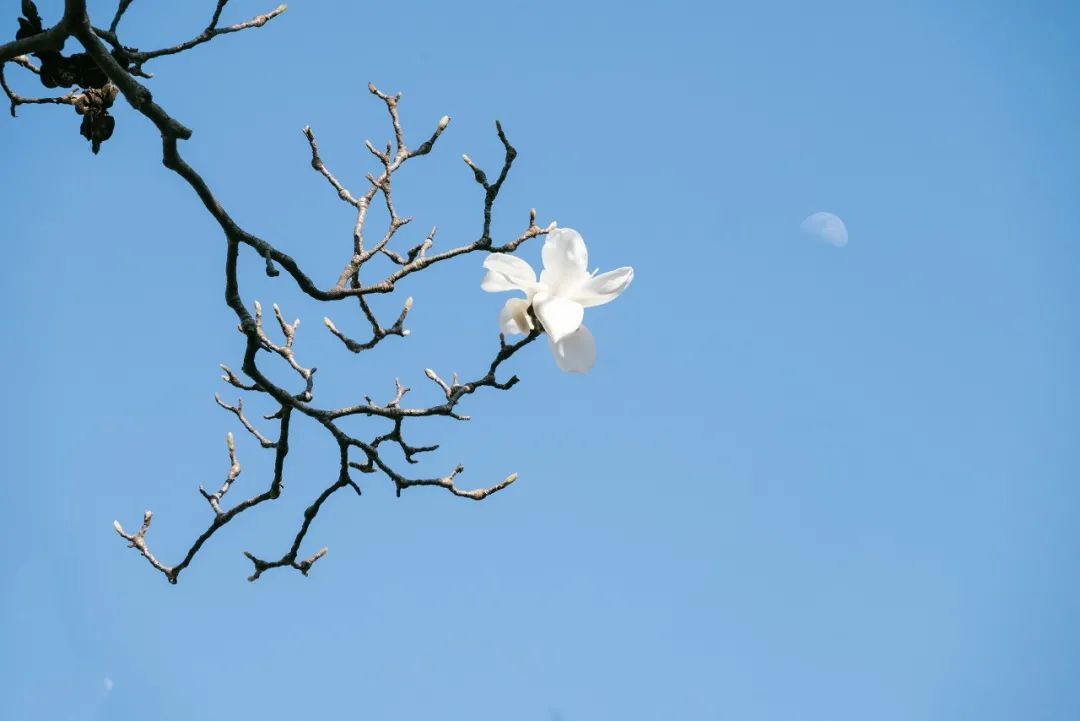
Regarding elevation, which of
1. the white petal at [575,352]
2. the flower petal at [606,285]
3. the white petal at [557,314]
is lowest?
the white petal at [575,352]

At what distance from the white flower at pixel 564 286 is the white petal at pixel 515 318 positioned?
6 centimetres

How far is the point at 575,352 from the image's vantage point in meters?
1.88

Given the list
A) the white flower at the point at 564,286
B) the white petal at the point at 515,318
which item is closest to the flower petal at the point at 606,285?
the white flower at the point at 564,286

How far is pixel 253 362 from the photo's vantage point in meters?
2.22

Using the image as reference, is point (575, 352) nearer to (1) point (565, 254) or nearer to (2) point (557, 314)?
(2) point (557, 314)

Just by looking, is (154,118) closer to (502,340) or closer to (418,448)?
(502,340)

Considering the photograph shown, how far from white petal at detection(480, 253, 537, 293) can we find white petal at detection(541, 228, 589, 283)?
5 centimetres

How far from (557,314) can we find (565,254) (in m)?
0.11

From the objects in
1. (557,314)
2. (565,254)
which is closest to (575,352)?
(557,314)

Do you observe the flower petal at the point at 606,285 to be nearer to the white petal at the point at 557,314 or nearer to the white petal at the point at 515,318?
the white petal at the point at 557,314

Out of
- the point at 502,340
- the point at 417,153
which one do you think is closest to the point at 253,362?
the point at 502,340

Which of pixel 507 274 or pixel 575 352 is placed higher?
pixel 507 274

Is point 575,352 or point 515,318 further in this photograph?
point 515,318

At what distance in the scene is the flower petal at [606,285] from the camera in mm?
1893
